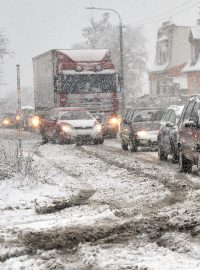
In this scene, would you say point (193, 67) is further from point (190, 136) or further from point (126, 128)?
point (190, 136)

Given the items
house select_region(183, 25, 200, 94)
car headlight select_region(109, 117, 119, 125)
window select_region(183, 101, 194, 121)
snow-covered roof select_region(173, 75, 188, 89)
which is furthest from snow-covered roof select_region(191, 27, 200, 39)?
window select_region(183, 101, 194, 121)

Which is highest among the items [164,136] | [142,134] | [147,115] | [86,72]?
[86,72]

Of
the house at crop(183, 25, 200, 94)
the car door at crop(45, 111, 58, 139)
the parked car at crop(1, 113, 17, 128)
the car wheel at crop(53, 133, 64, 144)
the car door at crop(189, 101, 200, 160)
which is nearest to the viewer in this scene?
the car door at crop(189, 101, 200, 160)

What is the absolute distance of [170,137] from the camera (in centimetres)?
1786

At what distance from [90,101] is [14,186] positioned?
19367 mm

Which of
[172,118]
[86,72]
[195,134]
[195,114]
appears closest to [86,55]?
[86,72]

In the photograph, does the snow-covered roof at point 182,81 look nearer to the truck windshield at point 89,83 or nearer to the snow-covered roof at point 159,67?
the snow-covered roof at point 159,67

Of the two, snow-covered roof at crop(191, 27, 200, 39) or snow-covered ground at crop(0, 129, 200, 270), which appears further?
snow-covered roof at crop(191, 27, 200, 39)

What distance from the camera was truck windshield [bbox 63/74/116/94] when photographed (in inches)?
1208

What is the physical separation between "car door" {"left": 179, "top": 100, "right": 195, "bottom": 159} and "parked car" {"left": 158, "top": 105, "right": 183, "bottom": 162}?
1332mm

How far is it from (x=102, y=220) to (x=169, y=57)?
57437 millimetres

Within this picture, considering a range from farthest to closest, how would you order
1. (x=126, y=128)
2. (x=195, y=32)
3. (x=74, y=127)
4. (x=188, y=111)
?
(x=195, y=32) < (x=74, y=127) < (x=126, y=128) < (x=188, y=111)

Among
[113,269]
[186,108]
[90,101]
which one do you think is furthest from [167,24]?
[113,269]

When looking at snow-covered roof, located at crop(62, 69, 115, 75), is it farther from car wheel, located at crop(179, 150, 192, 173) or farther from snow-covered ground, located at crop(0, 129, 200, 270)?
car wheel, located at crop(179, 150, 192, 173)
